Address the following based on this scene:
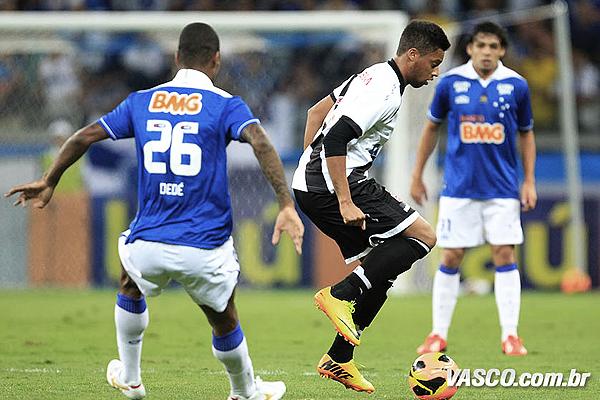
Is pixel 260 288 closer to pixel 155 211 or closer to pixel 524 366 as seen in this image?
pixel 524 366

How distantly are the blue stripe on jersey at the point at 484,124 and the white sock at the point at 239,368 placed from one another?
10.9 feet

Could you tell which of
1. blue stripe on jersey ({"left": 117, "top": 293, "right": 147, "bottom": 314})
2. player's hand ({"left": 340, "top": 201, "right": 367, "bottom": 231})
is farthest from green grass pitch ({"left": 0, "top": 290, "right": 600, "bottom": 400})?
player's hand ({"left": 340, "top": 201, "right": 367, "bottom": 231})

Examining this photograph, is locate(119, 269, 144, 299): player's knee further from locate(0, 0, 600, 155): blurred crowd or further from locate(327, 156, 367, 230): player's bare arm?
locate(0, 0, 600, 155): blurred crowd

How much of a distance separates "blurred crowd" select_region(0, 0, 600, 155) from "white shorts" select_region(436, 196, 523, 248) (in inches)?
263

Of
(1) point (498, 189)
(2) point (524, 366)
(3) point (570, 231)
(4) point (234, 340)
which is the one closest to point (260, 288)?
(3) point (570, 231)

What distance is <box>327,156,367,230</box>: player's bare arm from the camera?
5414 millimetres

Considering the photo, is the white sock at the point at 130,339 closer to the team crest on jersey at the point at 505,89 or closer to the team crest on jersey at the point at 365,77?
the team crest on jersey at the point at 365,77

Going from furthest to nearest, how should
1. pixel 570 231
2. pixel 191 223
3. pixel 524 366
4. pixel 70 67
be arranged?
pixel 70 67 → pixel 570 231 → pixel 524 366 → pixel 191 223

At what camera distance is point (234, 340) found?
15.9 ft

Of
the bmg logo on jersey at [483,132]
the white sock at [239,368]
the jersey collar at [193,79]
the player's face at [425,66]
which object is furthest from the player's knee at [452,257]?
the jersey collar at [193,79]

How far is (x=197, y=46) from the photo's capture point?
195 inches

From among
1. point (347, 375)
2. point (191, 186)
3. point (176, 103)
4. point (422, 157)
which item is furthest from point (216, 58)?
point (422, 157)

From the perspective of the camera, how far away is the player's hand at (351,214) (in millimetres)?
5395

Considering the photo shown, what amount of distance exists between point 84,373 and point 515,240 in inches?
134
